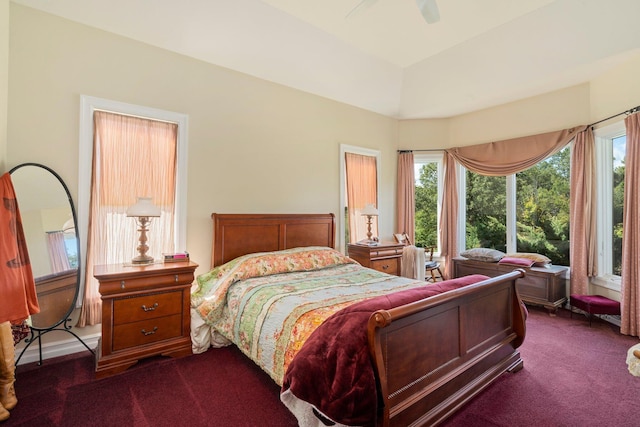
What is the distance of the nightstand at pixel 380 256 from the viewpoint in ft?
13.6

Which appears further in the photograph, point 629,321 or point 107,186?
point 629,321

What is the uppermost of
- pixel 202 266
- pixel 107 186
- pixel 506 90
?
pixel 506 90

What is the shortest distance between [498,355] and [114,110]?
3.95m

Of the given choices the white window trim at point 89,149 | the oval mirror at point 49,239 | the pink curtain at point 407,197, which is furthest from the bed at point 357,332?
the pink curtain at point 407,197

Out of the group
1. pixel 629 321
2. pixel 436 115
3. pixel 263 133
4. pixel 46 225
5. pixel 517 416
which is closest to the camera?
pixel 517 416

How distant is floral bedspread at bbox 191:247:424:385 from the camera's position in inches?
78.4

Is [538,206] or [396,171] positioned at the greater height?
[396,171]

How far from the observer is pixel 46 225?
2578 millimetres

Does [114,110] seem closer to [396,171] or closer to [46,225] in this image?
[46,225]

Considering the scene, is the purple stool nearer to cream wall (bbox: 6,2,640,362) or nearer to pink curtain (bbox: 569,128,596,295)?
pink curtain (bbox: 569,128,596,295)

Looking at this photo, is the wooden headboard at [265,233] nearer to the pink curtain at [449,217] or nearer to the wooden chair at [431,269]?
the wooden chair at [431,269]

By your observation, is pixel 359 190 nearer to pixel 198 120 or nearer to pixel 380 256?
pixel 380 256

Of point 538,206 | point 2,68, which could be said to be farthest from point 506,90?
point 2,68

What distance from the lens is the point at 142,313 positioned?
2559 millimetres
